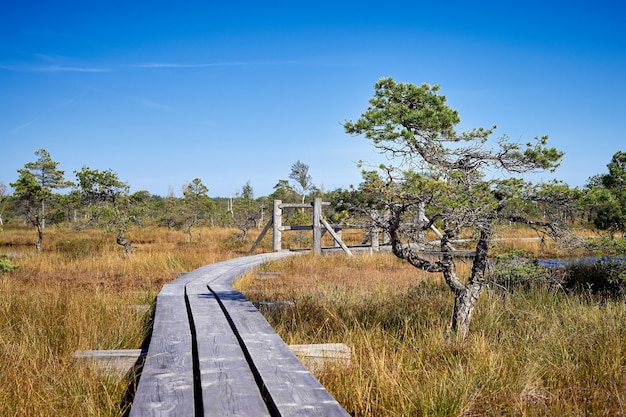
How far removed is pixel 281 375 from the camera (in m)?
3.12

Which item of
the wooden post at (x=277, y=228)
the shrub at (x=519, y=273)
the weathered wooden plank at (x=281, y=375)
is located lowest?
the weathered wooden plank at (x=281, y=375)

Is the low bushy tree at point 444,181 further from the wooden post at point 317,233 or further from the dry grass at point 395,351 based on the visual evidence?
the wooden post at point 317,233

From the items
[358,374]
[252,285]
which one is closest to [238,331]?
[358,374]

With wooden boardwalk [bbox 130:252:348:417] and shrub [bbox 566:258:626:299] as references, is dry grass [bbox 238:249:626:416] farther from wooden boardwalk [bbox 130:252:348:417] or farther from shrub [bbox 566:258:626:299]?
shrub [bbox 566:258:626:299]

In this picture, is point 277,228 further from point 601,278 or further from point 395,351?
point 395,351

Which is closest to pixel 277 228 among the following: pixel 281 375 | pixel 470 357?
→ pixel 470 357

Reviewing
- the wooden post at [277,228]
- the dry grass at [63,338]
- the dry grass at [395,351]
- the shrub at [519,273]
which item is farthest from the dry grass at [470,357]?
the wooden post at [277,228]

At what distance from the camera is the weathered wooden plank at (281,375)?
8.49 ft

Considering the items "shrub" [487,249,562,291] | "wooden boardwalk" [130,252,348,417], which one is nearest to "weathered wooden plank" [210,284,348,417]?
"wooden boardwalk" [130,252,348,417]

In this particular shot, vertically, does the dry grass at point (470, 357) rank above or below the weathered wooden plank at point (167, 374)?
below

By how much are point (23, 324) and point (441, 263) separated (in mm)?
4397

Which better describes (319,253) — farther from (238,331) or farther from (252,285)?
(238,331)

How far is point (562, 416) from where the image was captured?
2963mm

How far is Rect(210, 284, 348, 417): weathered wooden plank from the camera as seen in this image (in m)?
2.59
